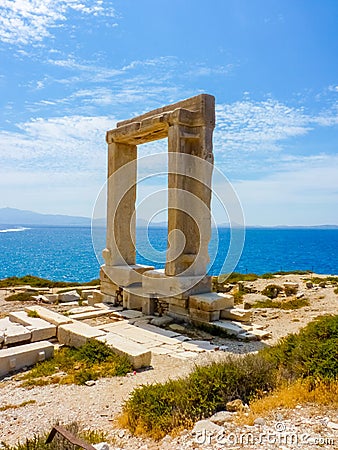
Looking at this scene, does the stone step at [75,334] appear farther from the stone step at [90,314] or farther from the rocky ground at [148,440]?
the rocky ground at [148,440]

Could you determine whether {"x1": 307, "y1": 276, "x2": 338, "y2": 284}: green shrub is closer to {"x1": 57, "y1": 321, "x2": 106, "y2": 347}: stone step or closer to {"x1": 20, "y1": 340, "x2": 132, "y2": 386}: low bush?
{"x1": 57, "y1": 321, "x2": 106, "y2": 347}: stone step

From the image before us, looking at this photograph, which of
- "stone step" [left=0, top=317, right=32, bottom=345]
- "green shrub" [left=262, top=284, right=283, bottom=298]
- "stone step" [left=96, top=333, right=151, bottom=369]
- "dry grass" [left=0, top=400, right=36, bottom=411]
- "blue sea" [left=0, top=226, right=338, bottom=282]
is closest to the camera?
"dry grass" [left=0, top=400, right=36, bottom=411]

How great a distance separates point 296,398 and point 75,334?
17.8 feet

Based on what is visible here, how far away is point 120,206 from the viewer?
13.1 m

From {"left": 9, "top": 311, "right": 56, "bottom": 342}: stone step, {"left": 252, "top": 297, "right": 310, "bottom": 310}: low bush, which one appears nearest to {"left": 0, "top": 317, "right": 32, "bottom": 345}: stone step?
{"left": 9, "top": 311, "right": 56, "bottom": 342}: stone step

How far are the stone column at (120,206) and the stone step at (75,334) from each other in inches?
161

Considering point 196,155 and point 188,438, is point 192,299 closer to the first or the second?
point 196,155

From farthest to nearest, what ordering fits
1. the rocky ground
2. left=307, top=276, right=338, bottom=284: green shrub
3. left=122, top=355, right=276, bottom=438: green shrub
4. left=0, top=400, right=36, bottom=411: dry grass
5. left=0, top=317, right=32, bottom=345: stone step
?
1. left=307, top=276, right=338, bottom=284: green shrub
2. left=0, top=317, right=32, bottom=345: stone step
3. left=0, top=400, right=36, bottom=411: dry grass
4. left=122, top=355, right=276, bottom=438: green shrub
5. the rocky ground

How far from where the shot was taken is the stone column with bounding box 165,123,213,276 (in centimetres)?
1056

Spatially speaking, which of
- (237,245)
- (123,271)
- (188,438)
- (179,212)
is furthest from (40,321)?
(188,438)

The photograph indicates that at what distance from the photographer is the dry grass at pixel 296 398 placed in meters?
4.36

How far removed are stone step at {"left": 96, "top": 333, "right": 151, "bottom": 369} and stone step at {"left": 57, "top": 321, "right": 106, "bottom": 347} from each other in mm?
290

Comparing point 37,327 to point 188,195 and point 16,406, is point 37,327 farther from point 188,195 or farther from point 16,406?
point 188,195

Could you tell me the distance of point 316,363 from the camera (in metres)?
5.24
